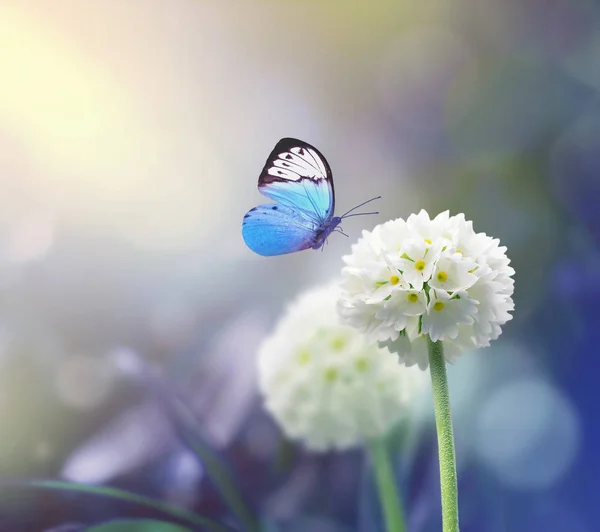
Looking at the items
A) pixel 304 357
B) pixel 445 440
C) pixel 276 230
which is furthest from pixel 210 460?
pixel 445 440

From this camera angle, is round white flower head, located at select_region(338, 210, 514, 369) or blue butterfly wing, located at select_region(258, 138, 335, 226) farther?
blue butterfly wing, located at select_region(258, 138, 335, 226)

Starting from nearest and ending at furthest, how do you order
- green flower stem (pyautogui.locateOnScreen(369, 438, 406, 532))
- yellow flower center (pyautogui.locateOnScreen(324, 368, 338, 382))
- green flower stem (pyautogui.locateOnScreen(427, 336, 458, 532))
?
1. green flower stem (pyautogui.locateOnScreen(427, 336, 458, 532))
2. yellow flower center (pyautogui.locateOnScreen(324, 368, 338, 382))
3. green flower stem (pyautogui.locateOnScreen(369, 438, 406, 532))

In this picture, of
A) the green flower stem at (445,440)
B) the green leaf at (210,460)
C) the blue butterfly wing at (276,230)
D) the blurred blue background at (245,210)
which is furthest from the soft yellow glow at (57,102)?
the green flower stem at (445,440)

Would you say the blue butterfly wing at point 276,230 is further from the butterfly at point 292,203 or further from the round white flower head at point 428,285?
the round white flower head at point 428,285

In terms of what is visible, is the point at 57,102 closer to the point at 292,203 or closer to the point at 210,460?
the point at 292,203

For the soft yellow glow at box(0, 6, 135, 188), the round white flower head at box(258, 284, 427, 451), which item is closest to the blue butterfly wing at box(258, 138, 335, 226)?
the round white flower head at box(258, 284, 427, 451)

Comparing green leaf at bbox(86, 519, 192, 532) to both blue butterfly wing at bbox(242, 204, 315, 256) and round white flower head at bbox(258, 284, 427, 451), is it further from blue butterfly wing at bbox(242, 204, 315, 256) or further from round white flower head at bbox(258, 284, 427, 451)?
blue butterfly wing at bbox(242, 204, 315, 256)

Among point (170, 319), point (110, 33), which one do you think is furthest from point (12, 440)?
point (110, 33)
